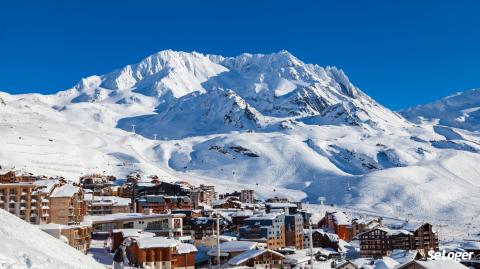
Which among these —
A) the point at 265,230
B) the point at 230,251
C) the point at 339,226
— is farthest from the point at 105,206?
the point at 339,226

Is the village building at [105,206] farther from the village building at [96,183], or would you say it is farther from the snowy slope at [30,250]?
the snowy slope at [30,250]

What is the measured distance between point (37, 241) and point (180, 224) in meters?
68.1

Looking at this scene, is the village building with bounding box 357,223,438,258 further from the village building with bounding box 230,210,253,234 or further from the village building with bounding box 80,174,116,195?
the village building with bounding box 80,174,116,195

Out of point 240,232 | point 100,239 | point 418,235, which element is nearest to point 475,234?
point 418,235

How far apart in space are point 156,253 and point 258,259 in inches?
612

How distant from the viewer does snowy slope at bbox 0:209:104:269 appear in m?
15.9

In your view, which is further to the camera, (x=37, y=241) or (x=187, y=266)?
(x=187, y=266)

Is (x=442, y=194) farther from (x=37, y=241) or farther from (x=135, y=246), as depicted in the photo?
(x=37, y=241)

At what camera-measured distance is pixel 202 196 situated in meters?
146

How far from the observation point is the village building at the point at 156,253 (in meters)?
57.2

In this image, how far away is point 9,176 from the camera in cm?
10131

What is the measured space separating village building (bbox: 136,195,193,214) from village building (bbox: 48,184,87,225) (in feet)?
117

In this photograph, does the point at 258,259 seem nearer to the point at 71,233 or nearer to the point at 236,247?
the point at 236,247

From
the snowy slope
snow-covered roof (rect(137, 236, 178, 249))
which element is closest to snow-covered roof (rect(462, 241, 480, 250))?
snow-covered roof (rect(137, 236, 178, 249))
